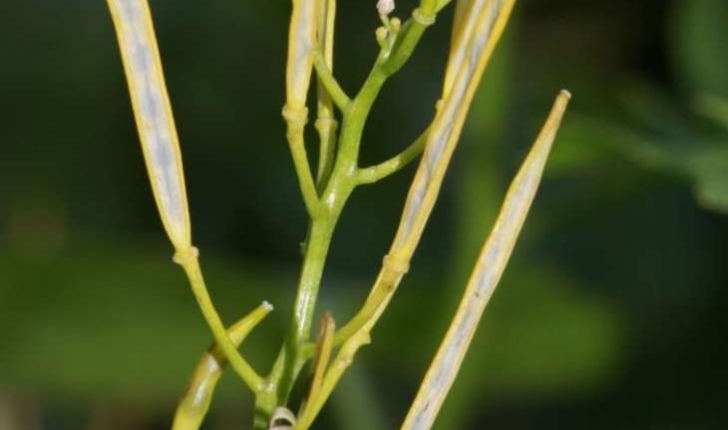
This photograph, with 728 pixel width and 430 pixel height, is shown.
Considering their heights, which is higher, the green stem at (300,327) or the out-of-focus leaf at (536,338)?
the out-of-focus leaf at (536,338)

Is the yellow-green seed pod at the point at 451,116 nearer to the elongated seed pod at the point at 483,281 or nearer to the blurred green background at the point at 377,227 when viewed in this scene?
the elongated seed pod at the point at 483,281

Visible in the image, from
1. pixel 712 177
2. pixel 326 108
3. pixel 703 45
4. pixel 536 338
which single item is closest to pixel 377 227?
pixel 536 338

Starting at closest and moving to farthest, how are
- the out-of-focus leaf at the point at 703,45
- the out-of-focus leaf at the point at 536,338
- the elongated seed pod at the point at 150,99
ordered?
the elongated seed pod at the point at 150,99, the out-of-focus leaf at the point at 703,45, the out-of-focus leaf at the point at 536,338

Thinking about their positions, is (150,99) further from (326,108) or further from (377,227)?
(377,227)

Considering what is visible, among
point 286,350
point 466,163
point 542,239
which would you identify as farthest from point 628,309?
point 286,350

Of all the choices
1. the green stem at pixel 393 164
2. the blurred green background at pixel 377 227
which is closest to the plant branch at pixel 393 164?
the green stem at pixel 393 164

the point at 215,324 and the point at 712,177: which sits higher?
the point at 712,177
